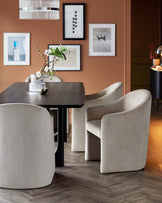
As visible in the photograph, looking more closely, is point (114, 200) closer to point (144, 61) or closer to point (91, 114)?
point (91, 114)

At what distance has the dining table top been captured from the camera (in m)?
3.82

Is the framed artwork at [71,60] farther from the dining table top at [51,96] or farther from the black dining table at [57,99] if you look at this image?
the black dining table at [57,99]

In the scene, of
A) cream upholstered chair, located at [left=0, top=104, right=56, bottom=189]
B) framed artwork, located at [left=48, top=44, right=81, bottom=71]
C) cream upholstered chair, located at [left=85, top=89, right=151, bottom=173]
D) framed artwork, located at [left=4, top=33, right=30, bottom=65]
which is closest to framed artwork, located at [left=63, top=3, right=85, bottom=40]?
framed artwork, located at [left=48, top=44, right=81, bottom=71]

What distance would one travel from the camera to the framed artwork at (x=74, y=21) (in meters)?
6.54

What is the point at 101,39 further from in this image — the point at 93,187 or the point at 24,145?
the point at 24,145

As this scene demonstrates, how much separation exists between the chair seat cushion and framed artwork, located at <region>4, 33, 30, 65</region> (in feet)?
8.46

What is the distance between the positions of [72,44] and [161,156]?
8.60 feet

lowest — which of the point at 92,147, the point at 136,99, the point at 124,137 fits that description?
the point at 92,147

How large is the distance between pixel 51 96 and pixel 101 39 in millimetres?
2477

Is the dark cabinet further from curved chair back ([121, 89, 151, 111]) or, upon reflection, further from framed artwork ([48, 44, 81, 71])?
curved chair back ([121, 89, 151, 111])

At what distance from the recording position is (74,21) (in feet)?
21.6

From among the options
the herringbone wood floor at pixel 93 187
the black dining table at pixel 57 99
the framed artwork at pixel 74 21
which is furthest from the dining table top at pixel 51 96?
the framed artwork at pixel 74 21

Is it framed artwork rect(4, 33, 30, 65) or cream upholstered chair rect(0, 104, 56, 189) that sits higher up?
framed artwork rect(4, 33, 30, 65)

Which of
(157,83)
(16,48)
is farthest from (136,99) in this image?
(157,83)
